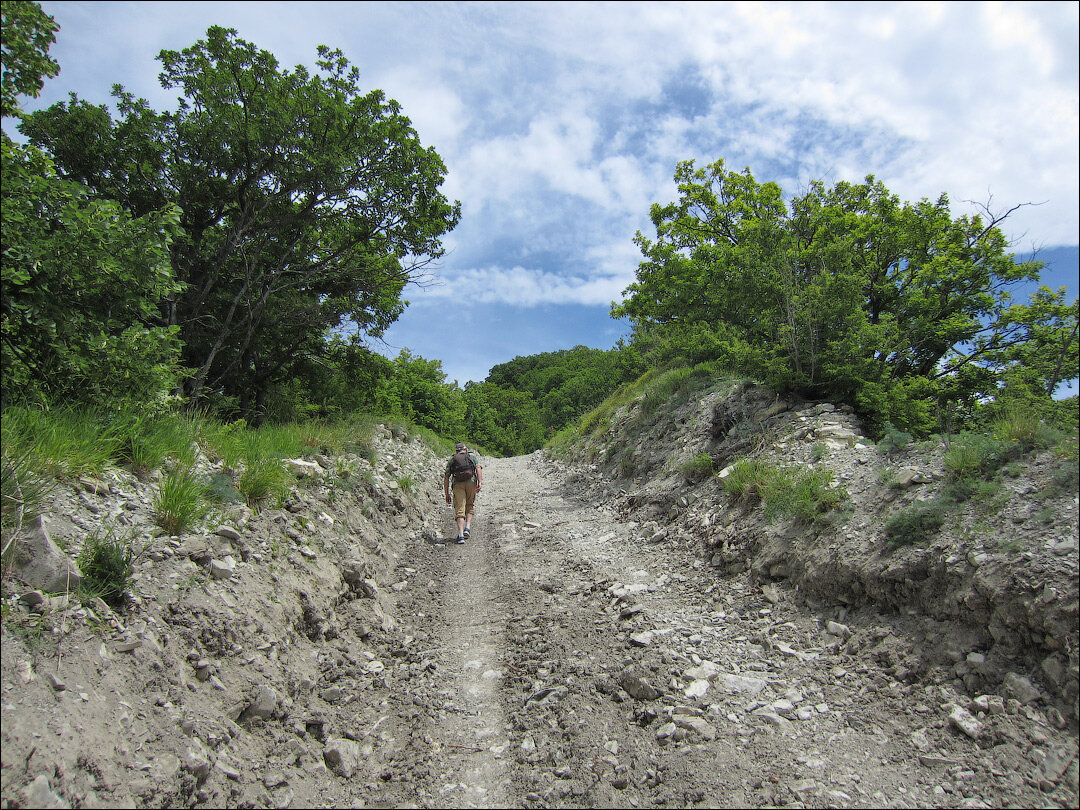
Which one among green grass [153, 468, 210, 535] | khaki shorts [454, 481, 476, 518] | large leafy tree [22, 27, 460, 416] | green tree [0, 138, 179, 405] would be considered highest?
large leafy tree [22, 27, 460, 416]

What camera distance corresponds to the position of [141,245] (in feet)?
17.2

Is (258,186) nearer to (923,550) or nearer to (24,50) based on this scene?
(24,50)

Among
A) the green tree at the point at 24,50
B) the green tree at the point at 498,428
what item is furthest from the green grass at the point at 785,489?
the green tree at the point at 498,428

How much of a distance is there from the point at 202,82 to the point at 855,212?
18317 mm

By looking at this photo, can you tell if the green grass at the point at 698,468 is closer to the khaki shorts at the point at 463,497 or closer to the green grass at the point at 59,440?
the khaki shorts at the point at 463,497

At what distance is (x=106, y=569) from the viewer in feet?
11.4

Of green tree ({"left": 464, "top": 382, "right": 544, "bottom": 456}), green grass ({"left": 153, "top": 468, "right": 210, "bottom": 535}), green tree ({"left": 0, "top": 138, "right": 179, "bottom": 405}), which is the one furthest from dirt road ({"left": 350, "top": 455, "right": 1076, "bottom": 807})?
green tree ({"left": 464, "top": 382, "right": 544, "bottom": 456})

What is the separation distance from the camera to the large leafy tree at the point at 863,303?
9031 millimetres

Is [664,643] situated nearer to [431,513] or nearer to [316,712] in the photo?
[316,712]

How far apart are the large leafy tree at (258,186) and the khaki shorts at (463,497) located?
5.45 meters

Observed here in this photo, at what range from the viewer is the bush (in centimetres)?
339

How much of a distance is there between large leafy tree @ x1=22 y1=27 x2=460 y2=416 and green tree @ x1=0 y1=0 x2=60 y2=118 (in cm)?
590

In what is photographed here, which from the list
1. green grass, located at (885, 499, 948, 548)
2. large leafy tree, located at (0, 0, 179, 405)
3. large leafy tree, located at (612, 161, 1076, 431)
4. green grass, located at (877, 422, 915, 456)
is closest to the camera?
large leafy tree, located at (0, 0, 179, 405)

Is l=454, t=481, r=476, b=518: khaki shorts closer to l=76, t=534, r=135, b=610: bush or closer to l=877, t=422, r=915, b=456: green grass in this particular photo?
l=76, t=534, r=135, b=610: bush
